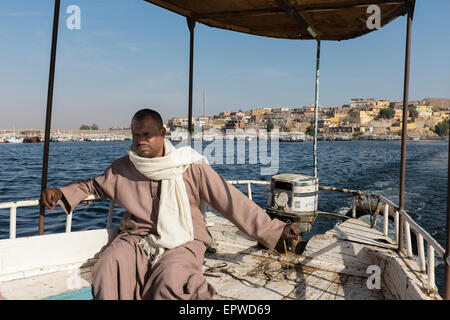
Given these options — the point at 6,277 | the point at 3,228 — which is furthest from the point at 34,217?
the point at 6,277

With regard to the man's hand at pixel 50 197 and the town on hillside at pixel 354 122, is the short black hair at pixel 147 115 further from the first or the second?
the town on hillside at pixel 354 122

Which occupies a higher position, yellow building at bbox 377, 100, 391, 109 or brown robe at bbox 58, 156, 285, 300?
yellow building at bbox 377, 100, 391, 109

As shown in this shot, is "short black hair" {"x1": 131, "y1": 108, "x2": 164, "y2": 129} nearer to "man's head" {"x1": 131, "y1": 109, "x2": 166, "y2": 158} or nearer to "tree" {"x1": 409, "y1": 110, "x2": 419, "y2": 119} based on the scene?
"man's head" {"x1": 131, "y1": 109, "x2": 166, "y2": 158}

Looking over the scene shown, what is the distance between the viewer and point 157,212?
101 inches

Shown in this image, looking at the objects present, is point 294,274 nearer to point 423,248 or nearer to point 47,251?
point 423,248

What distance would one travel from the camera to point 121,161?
273 cm

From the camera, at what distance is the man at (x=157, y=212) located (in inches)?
89.3

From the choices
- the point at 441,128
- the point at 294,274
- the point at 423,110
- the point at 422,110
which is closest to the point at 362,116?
the point at 441,128

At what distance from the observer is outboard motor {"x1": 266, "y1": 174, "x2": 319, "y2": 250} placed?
13.3 ft

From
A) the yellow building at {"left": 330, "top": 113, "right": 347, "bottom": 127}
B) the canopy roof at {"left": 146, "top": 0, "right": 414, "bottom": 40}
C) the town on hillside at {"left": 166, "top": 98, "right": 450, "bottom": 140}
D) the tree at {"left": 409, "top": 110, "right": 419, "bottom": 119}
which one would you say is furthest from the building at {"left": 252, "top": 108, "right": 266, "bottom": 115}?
the canopy roof at {"left": 146, "top": 0, "right": 414, "bottom": 40}

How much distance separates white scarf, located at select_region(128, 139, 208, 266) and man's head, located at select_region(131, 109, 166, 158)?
7 cm
